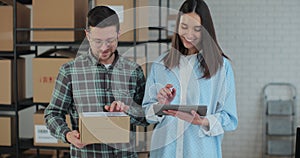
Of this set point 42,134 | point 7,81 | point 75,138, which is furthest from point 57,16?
point 75,138

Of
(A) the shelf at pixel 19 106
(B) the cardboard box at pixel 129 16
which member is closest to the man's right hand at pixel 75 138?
(B) the cardboard box at pixel 129 16

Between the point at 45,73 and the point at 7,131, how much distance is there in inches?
19.4

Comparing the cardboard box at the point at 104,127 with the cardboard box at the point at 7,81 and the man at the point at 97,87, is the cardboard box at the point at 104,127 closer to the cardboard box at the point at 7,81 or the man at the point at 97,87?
the man at the point at 97,87

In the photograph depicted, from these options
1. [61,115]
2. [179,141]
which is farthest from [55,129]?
[179,141]

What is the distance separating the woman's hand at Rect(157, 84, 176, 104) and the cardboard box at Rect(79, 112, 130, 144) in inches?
5.8

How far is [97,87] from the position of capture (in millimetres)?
1851

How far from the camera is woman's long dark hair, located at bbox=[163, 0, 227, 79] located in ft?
5.75

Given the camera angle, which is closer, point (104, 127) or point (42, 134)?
point (104, 127)

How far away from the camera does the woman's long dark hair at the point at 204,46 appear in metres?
1.75

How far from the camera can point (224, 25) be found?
4.56 m

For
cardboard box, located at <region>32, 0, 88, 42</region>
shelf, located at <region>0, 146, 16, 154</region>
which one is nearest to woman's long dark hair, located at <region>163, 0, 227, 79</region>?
cardboard box, located at <region>32, 0, 88, 42</region>

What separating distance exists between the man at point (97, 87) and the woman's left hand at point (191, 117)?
18 centimetres

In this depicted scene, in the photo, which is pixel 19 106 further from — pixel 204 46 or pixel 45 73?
pixel 204 46

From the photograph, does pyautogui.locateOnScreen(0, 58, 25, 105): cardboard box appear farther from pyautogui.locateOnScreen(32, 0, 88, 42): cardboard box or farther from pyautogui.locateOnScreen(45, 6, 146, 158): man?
pyautogui.locateOnScreen(45, 6, 146, 158): man
